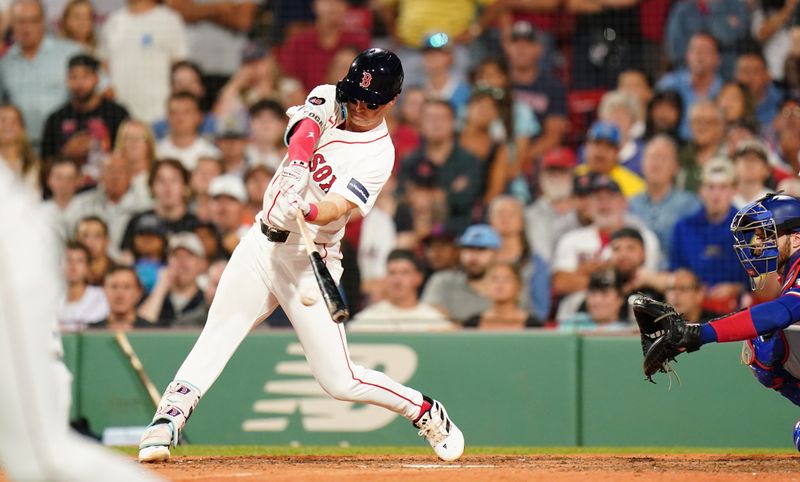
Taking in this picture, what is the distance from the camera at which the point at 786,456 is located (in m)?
6.00

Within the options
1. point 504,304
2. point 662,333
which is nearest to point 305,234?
point 662,333

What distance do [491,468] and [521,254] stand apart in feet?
14.1

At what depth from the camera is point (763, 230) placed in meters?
5.45

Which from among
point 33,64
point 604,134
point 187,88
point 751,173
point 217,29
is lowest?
point 751,173

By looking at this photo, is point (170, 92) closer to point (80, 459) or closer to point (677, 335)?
point (677, 335)

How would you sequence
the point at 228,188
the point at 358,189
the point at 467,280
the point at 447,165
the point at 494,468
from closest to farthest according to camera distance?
the point at 494,468 → the point at 358,189 → the point at 467,280 → the point at 228,188 → the point at 447,165

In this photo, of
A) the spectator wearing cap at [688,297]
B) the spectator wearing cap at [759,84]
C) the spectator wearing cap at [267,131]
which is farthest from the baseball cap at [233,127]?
the spectator wearing cap at [759,84]

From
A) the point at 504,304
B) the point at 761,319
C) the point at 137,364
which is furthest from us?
the point at 504,304

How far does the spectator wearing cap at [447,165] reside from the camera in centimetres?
995

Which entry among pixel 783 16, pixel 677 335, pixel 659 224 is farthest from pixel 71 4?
pixel 677 335

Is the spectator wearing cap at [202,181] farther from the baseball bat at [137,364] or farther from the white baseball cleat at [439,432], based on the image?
the white baseball cleat at [439,432]

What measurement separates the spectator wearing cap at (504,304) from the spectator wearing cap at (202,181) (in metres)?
2.63

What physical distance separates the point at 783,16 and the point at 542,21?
2.19 m

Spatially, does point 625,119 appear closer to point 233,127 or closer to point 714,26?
point 714,26
